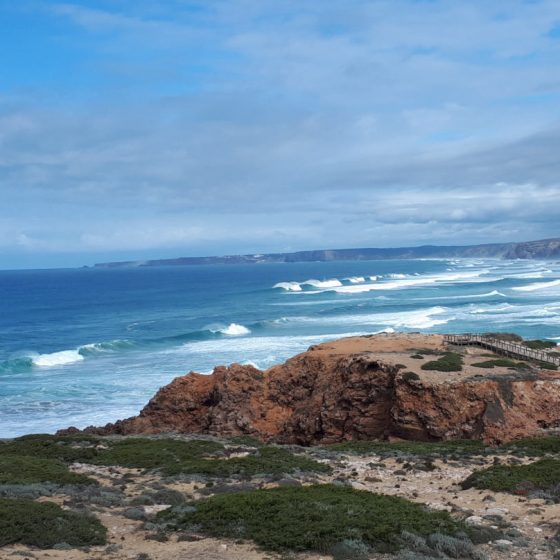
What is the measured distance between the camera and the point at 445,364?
25531 mm

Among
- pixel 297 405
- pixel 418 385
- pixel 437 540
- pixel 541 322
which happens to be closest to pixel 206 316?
pixel 541 322

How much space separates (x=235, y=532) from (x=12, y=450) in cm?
1157

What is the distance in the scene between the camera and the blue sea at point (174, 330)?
1503 inches

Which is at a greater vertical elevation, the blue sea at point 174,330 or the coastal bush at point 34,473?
the coastal bush at point 34,473

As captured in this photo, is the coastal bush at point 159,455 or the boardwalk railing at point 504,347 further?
the boardwalk railing at point 504,347

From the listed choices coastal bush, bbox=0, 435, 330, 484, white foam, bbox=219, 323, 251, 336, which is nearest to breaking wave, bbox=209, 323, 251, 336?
white foam, bbox=219, 323, 251, 336

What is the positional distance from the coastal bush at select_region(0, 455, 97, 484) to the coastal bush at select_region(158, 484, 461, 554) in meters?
3.96

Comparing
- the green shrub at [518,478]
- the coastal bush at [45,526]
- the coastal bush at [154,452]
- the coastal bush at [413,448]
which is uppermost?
the coastal bush at [45,526]

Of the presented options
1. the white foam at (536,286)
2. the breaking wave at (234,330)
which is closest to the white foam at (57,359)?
the breaking wave at (234,330)

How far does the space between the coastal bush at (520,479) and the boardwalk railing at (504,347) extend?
1331cm

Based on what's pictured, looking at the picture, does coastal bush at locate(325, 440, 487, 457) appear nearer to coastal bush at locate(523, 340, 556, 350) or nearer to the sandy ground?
the sandy ground

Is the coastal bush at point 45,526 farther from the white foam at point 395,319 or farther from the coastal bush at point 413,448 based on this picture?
the white foam at point 395,319

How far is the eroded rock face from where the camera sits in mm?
22641

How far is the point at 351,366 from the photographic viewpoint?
26406 millimetres
